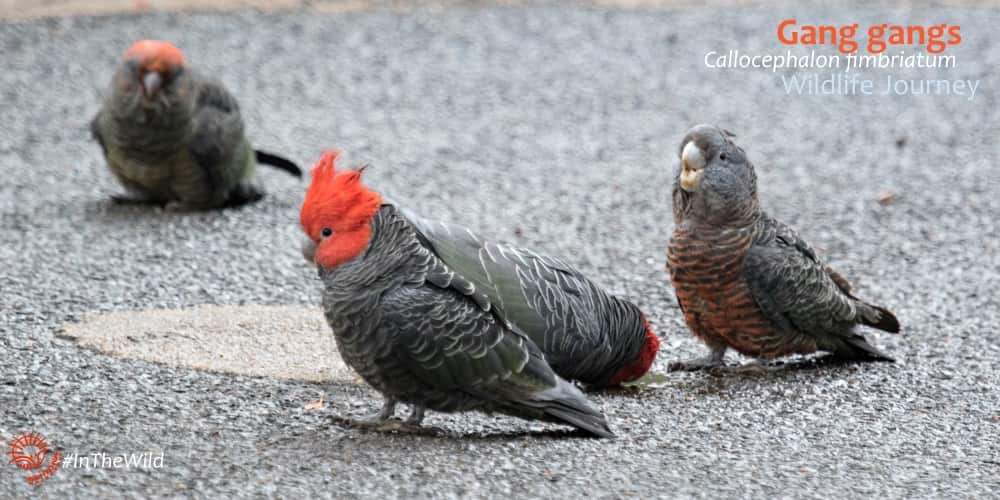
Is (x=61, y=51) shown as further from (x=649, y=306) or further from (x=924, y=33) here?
(x=924, y=33)

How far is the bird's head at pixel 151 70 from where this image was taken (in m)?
6.62

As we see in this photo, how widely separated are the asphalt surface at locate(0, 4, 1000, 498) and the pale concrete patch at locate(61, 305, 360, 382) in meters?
0.12

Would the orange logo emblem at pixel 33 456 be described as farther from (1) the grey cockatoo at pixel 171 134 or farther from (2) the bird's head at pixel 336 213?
(1) the grey cockatoo at pixel 171 134

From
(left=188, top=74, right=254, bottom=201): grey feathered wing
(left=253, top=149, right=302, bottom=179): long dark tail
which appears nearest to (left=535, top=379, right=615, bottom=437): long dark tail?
(left=188, top=74, right=254, bottom=201): grey feathered wing

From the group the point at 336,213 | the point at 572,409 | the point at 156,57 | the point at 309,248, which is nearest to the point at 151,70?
the point at 156,57

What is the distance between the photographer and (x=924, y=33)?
36.1 feet

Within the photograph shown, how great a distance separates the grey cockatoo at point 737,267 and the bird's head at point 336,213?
4.67ft

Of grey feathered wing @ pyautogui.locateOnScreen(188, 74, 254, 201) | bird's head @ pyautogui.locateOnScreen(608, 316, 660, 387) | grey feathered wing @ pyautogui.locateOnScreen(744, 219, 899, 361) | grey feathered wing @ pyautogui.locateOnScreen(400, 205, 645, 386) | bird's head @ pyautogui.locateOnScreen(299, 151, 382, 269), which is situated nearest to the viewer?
bird's head @ pyautogui.locateOnScreen(299, 151, 382, 269)

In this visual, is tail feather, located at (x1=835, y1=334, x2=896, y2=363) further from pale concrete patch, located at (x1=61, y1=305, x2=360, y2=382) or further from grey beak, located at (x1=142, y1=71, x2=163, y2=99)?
grey beak, located at (x1=142, y1=71, x2=163, y2=99)

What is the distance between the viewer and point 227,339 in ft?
16.2

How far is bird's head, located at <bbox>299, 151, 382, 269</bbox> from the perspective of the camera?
3.78 meters

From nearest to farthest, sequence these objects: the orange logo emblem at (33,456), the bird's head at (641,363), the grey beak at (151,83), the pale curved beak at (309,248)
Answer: the orange logo emblem at (33,456), the pale curved beak at (309,248), the bird's head at (641,363), the grey beak at (151,83)

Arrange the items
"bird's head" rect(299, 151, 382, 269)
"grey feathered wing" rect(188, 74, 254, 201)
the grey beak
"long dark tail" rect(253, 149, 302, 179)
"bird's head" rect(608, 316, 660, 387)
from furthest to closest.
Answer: "long dark tail" rect(253, 149, 302, 179)
"grey feathered wing" rect(188, 74, 254, 201)
the grey beak
"bird's head" rect(608, 316, 660, 387)
"bird's head" rect(299, 151, 382, 269)

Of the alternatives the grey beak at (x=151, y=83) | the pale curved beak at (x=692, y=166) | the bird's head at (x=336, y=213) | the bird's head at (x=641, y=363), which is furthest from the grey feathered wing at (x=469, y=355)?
the grey beak at (x=151, y=83)
